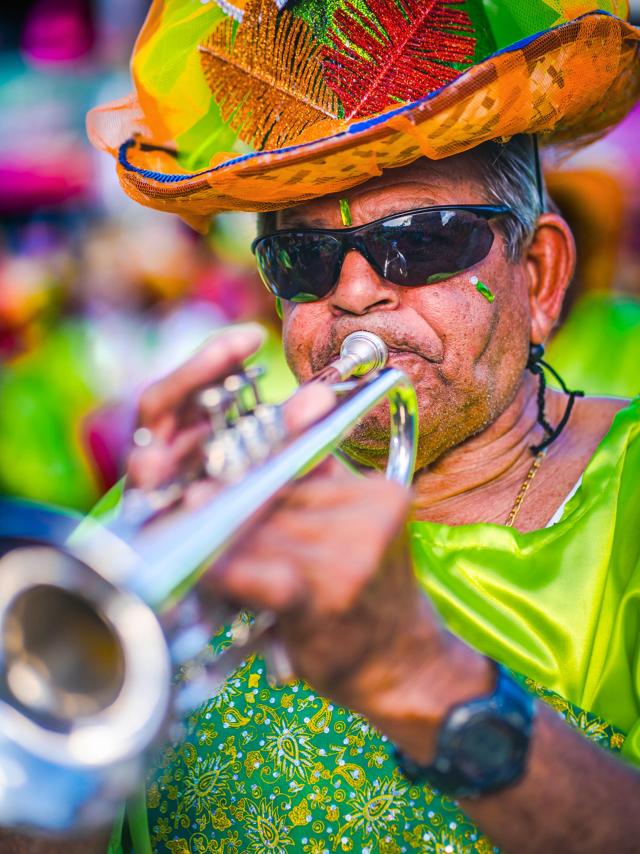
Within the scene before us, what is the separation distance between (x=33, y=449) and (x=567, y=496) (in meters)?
4.00

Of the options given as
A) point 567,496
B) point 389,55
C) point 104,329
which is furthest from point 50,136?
point 567,496

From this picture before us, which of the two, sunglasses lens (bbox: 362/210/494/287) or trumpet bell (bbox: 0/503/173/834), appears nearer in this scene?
trumpet bell (bbox: 0/503/173/834)

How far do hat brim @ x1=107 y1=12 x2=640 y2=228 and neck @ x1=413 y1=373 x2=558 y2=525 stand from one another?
76 cm

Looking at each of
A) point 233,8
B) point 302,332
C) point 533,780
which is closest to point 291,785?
point 533,780

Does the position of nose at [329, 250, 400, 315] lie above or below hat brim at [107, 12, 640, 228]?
below

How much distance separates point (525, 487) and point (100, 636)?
1433 millimetres

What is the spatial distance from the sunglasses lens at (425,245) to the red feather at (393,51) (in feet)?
1.14

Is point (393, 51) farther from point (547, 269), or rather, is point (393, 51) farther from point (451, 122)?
point (547, 269)

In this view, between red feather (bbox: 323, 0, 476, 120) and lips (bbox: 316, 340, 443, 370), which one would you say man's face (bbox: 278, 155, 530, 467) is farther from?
red feather (bbox: 323, 0, 476, 120)

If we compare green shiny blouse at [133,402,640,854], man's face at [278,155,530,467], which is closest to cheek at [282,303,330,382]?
man's face at [278,155,530,467]

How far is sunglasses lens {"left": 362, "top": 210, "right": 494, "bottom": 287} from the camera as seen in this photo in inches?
79.4

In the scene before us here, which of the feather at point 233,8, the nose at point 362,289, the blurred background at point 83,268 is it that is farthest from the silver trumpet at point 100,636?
the blurred background at point 83,268

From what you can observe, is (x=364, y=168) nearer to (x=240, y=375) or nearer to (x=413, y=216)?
(x=413, y=216)

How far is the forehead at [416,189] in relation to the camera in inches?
81.8
